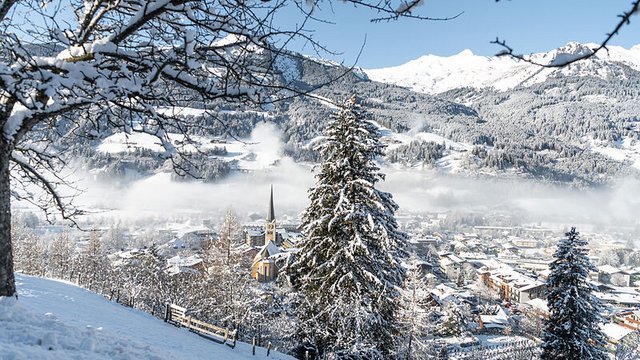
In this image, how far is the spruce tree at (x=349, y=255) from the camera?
Answer: 10.6m

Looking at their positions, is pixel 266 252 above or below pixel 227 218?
below

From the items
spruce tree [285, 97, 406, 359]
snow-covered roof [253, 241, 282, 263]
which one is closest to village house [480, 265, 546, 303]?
snow-covered roof [253, 241, 282, 263]

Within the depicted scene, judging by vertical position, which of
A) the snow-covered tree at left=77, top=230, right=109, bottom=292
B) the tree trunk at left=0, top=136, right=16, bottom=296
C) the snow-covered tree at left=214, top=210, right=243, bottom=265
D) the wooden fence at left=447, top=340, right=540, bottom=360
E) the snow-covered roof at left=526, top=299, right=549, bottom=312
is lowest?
the wooden fence at left=447, top=340, right=540, bottom=360

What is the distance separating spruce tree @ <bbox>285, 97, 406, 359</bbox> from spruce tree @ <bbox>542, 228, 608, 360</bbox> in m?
6.59

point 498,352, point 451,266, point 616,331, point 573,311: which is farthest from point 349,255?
point 451,266

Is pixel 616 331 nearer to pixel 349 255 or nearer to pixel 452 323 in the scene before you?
pixel 452 323

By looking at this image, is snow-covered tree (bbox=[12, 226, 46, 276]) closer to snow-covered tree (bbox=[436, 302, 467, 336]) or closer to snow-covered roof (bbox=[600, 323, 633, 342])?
snow-covered tree (bbox=[436, 302, 467, 336])

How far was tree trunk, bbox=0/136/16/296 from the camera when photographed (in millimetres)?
3562

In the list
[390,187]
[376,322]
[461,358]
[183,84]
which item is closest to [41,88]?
[183,84]

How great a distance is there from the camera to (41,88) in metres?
2.68

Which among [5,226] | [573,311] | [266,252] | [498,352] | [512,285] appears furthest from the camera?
[512,285]

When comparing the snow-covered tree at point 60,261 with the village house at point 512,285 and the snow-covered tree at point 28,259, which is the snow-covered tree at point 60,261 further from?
the village house at point 512,285

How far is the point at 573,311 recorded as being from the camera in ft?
45.8

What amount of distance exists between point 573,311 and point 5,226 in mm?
16093
